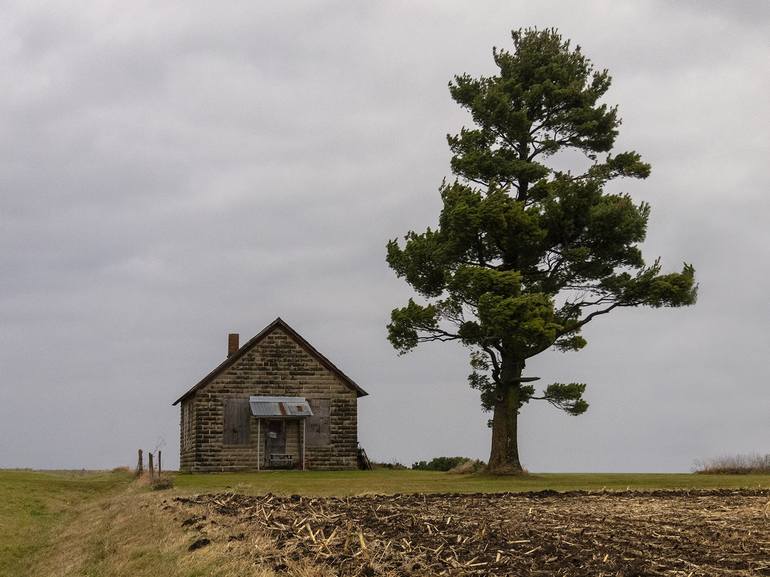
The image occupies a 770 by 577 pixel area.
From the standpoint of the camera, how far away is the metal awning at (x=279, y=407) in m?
48.9

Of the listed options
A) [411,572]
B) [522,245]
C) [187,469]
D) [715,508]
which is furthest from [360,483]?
[411,572]

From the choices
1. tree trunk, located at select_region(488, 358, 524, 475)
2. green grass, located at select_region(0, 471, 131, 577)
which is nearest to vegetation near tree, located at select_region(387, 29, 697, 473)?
tree trunk, located at select_region(488, 358, 524, 475)

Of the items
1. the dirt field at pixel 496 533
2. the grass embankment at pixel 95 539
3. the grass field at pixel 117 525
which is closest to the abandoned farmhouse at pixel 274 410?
the grass field at pixel 117 525

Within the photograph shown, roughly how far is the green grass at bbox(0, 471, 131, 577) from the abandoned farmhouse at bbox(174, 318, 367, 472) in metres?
4.95

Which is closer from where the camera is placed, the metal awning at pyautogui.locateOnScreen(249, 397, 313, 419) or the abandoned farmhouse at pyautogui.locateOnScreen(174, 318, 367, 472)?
the metal awning at pyautogui.locateOnScreen(249, 397, 313, 419)

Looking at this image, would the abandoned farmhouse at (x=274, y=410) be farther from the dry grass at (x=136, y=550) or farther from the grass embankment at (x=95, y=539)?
the dry grass at (x=136, y=550)

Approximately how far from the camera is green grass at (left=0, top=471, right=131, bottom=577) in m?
26.0

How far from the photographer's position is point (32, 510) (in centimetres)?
3384

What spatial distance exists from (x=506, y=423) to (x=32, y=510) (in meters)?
19.3

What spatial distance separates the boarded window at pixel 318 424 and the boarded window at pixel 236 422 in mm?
3268

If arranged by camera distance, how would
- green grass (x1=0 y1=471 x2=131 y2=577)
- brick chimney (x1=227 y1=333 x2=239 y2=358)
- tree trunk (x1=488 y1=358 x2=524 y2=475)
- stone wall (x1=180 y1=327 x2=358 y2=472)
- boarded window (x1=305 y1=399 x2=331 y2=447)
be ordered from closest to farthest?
green grass (x1=0 y1=471 x2=131 y2=577)
tree trunk (x1=488 y1=358 x2=524 y2=475)
stone wall (x1=180 y1=327 x2=358 y2=472)
boarded window (x1=305 y1=399 x2=331 y2=447)
brick chimney (x1=227 y1=333 x2=239 y2=358)

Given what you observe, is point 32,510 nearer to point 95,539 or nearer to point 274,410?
point 95,539

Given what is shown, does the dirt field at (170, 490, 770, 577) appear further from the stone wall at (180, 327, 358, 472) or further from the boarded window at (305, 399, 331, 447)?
the boarded window at (305, 399, 331, 447)

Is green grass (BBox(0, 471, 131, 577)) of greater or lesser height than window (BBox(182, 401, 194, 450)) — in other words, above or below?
below
